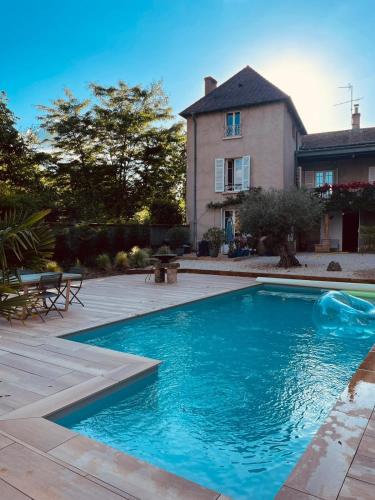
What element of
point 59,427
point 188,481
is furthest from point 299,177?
point 188,481

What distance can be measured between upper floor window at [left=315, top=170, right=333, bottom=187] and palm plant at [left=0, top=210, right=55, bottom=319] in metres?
18.3

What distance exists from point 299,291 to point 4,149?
1639 cm

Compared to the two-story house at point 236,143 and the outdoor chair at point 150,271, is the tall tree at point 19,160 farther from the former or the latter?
the two-story house at point 236,143

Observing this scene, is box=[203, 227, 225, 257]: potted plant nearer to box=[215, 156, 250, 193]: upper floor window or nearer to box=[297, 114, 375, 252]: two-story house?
box=[215, 156, 250, 193]: upper floor window

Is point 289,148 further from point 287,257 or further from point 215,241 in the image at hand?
point 287,257

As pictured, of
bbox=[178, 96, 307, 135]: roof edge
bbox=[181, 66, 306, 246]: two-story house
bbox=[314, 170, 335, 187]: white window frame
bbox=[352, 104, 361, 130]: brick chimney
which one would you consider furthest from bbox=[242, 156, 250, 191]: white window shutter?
bbox=[352, 104, 361, 130]: brick chimney

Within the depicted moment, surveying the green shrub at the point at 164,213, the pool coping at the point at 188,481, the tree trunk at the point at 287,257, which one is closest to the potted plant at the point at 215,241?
the green shrub at the point at 164,213

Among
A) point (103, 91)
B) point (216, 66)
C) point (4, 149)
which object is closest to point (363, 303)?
point (216, 66)

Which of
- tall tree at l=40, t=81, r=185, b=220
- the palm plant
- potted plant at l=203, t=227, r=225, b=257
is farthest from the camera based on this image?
tall tree at l=40, t=81, r=185, b=220

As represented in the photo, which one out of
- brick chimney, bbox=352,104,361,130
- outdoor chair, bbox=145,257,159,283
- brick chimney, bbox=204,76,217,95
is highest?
brick chimney, bbox=204,76,217,95

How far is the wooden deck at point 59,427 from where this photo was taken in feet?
6.61

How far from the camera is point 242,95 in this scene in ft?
58.5

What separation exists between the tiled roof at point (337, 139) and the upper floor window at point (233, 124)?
3.93 m

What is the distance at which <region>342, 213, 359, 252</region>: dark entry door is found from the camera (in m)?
18.4
